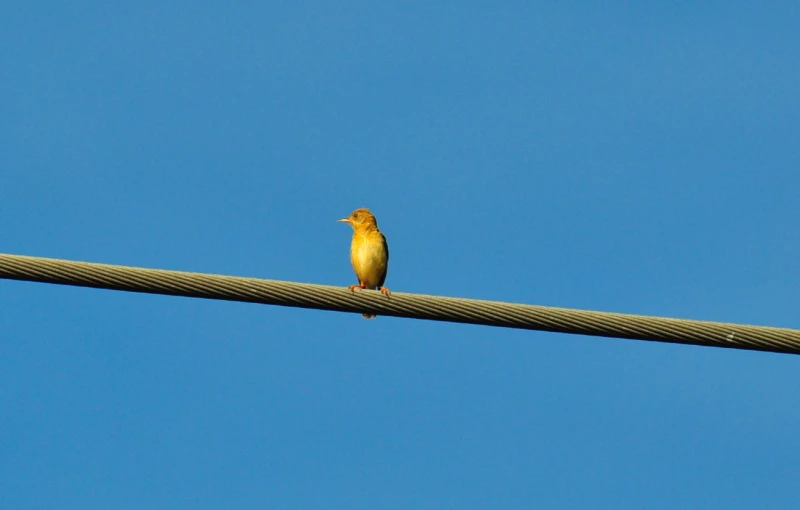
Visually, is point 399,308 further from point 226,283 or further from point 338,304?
point 226,283

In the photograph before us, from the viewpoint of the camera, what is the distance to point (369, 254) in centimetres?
1542

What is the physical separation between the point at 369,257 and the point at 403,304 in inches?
301

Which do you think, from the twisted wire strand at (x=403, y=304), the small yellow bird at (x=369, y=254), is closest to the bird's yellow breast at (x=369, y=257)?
the small yellow bird at (x=369, y=254)

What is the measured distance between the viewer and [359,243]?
51.2 feet

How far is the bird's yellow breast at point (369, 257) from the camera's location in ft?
50.7

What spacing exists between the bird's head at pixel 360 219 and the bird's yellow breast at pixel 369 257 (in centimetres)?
21

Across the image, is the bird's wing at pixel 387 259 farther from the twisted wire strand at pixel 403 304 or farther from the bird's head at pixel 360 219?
the twisted wire strand at pixel 403 304

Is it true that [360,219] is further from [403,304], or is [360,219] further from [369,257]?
[403,304]

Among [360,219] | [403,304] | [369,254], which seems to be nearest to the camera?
[403,304]

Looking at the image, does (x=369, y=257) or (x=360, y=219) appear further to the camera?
(x=360, y=219)

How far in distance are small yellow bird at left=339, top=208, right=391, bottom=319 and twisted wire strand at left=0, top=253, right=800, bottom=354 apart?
7500mm

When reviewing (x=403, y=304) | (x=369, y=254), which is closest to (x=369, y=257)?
(x=369, y=254)

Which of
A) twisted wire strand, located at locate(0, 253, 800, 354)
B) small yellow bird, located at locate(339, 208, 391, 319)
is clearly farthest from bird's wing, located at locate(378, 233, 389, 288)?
twisted wire strand, located at locate(0, 253, 800, 354)

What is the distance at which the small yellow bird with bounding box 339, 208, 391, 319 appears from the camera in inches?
608
